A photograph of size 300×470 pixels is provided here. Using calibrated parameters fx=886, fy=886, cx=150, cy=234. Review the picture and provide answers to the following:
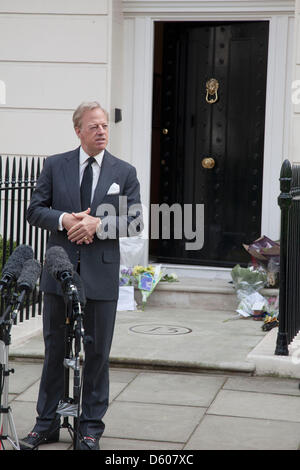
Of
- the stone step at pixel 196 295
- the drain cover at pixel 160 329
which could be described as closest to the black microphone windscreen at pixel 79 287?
the drain cover at pixel 160 329

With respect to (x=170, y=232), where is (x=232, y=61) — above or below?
above

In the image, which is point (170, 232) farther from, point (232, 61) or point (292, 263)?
point (292, 263)

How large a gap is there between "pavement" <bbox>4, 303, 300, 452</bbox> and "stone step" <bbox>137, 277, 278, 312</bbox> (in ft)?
2.12

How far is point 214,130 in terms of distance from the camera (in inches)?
407

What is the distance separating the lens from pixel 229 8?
994 centimetres

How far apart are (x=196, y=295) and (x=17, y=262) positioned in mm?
4982

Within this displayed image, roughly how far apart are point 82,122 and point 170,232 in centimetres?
538

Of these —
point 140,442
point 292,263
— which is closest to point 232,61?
point 292,263

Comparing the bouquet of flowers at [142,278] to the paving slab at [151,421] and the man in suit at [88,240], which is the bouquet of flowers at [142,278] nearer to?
the paving slab at [151,421]

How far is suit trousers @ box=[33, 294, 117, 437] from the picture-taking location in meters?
5.22

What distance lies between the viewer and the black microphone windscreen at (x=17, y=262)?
477cm

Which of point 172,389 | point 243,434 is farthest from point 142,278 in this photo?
point 243,434

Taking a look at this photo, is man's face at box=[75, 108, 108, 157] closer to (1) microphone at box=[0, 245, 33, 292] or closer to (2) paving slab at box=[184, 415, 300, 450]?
(1) microphone at box=[0, 245, 33, 292]

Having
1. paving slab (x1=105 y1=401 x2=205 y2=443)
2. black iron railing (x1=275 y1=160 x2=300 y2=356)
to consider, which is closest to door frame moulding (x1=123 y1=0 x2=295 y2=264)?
black iron railing (x1=275 y1=160 x2=300 y2=356)
